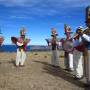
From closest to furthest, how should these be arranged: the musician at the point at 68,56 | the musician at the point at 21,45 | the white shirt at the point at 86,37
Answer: the white shirt at the point at 86,37 < the musician at the point at 68,56 < the musician at the point at 21,45

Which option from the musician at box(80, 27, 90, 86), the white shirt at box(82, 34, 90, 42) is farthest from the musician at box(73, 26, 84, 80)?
the white shirt at box(82, 34, 90, 42)

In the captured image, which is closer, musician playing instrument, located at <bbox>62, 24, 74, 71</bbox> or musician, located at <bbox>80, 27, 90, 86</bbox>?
musician, located at <bbox>80, 27, 90, 86</bbox>

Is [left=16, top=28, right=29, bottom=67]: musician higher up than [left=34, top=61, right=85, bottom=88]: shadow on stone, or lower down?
higher up

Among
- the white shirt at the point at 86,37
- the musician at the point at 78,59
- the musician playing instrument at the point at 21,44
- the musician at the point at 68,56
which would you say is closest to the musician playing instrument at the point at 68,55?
the musician at the point at 68,56

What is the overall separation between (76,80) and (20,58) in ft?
18.8

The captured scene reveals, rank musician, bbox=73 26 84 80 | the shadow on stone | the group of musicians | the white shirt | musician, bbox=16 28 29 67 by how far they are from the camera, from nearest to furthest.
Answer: the white shirt → the group of musicians → the shadow on stone → musician, bbox=73 26 84 80 → musician, bbox=16 28 29 67

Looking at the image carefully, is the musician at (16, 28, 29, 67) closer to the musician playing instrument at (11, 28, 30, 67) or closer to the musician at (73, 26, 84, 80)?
the musician playing instrument at (11, 28, 30, 67)

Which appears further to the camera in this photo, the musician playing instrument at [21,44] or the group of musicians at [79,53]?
the musician playing instrument at [21,44]

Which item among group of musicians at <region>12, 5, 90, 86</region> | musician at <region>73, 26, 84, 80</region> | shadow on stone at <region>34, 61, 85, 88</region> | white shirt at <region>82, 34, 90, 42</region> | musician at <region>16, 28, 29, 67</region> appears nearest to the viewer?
white shirt at <region>82, 34, 90, 42</region>

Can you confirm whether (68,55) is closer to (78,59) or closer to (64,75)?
(64,75)

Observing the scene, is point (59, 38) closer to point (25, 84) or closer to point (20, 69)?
point (20, 69)

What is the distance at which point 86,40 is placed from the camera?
13.3m

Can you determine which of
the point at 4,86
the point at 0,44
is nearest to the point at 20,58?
the point at 0,44

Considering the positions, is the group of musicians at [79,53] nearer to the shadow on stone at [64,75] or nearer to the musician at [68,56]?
the musician at [68,56]
